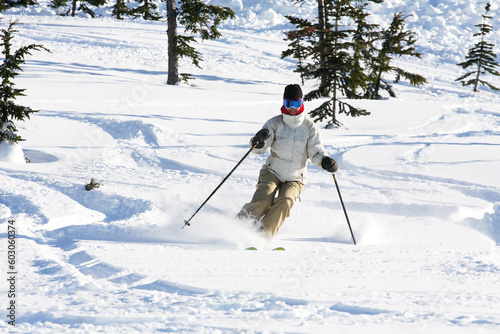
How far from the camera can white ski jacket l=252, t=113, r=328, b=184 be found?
533 centimetres

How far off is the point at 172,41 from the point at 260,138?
12434mm

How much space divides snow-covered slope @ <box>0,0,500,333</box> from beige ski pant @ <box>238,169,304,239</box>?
23 cm

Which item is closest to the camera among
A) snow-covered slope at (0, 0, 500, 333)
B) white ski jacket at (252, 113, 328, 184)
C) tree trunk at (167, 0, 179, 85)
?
snow-covered slope at (0, 0, 500, 333)

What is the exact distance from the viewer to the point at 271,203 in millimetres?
5309

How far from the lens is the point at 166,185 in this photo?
7.08 metres

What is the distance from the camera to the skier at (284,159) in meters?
5.13

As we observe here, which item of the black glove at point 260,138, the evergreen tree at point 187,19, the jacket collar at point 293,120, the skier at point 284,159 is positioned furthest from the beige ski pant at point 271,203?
the evergreen tree at point 187,19

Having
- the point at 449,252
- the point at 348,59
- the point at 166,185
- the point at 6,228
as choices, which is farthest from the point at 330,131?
the point at 6,228

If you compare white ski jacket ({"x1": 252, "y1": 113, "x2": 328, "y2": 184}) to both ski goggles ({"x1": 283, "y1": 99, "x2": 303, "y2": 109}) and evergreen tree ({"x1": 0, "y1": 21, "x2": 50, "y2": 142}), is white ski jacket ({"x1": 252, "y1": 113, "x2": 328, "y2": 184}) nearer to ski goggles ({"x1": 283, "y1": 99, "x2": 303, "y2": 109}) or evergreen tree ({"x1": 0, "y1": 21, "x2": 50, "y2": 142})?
ski goggles ({"x1": 283, "y1": 99, "x2": 303, "y2": 109})

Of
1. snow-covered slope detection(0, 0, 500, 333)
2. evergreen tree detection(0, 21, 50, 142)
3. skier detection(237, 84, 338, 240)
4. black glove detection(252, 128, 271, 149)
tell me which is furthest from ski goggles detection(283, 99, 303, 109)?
evergreen tree detection(0, 21, 50, 142)

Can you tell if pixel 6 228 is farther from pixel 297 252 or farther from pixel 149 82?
pixel 149 82

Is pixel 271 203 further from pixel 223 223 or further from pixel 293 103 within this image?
pixel 293 103

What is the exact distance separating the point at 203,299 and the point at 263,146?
8.16 ft

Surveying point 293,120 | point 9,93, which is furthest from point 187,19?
point 293,120
